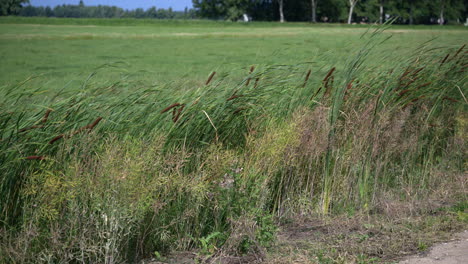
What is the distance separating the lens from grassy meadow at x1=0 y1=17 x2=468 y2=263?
11.2 ft

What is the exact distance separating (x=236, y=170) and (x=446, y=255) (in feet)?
4.70

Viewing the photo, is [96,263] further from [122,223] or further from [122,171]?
[122,171]

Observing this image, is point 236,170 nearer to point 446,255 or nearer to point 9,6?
point 446,255

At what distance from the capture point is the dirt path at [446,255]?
341 cm

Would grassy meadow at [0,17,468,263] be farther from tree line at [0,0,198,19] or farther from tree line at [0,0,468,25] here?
tree line at [0,0,198,19]

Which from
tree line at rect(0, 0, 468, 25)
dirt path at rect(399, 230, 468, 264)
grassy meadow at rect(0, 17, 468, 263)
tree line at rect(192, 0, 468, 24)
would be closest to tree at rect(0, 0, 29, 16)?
tree line at rect(0, 0, 468, 25)

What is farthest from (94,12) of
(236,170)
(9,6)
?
(236,170)

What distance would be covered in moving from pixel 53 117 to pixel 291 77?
2.56m

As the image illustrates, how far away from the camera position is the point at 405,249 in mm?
3611

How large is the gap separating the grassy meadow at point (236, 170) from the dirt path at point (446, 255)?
0.09 m

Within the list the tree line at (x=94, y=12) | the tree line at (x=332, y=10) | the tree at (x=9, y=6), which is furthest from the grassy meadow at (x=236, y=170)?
the tree line at (x=94, y=12)

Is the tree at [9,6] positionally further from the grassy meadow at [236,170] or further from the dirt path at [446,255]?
the dirt path at [446,255]

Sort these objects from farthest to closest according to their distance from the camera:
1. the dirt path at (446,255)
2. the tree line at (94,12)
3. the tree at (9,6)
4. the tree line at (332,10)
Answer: the tree line at (94,12) < the tree line at (332,10) < the tree at (9,6) < the dirt path at (446,255)

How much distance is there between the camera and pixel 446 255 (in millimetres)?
3508
